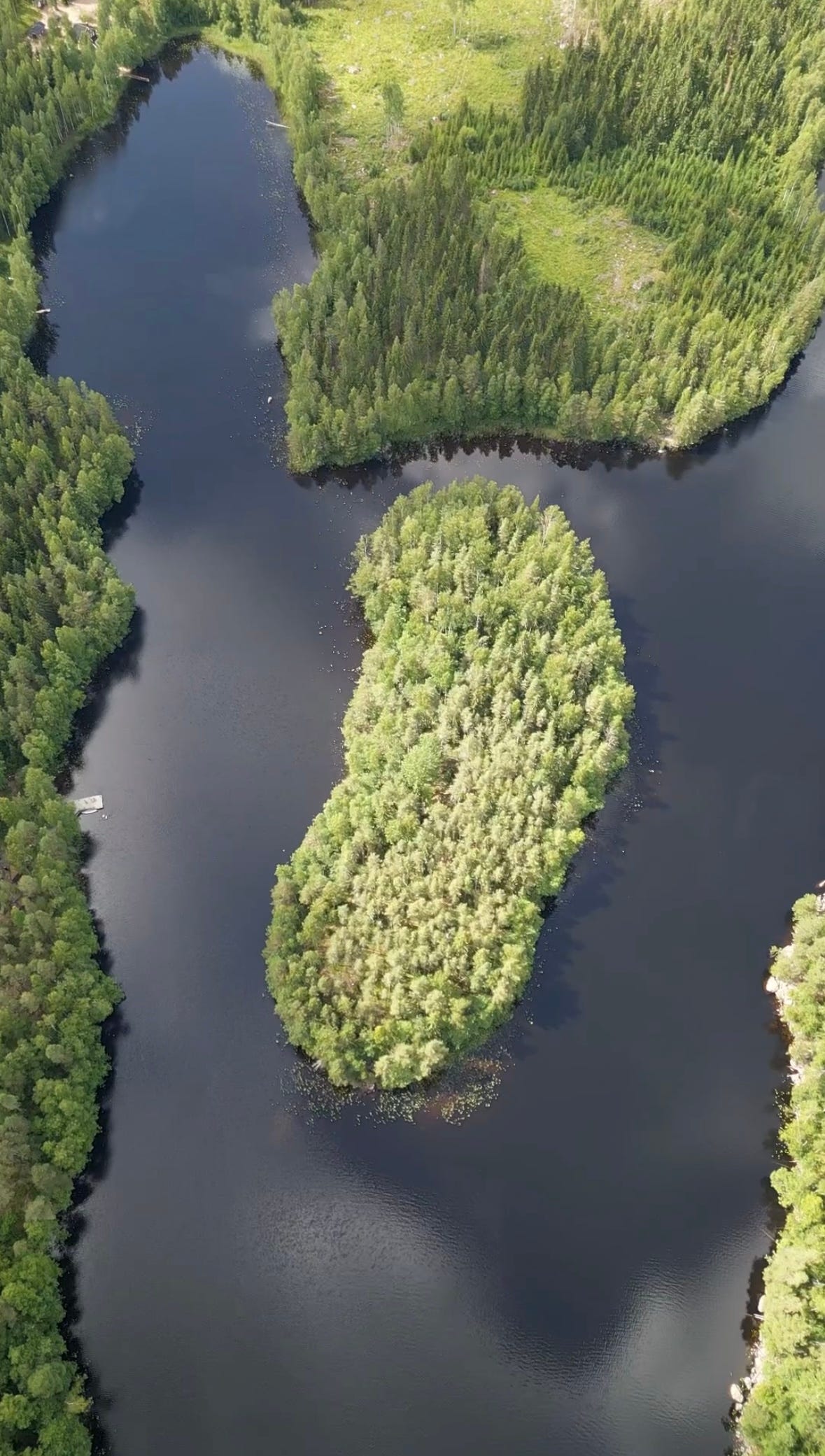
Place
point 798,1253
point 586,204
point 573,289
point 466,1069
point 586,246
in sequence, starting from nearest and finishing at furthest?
1. point 798,1253
2. point 466,1069
3. point 573,289
4. point 586,246
5. point 586,204

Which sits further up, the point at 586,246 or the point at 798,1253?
the point at 586,246

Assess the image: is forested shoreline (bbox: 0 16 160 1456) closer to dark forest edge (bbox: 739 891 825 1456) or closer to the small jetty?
the small jetty

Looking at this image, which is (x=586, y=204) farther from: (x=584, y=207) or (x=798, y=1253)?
(x=798, y=1253)

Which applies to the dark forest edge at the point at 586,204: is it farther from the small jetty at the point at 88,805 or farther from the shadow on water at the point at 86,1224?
the shadow on water at the point at 86,1224

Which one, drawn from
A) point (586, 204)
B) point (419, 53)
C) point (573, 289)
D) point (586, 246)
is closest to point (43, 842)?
point (573, 289)

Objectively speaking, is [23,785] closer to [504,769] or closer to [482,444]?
[504,769]

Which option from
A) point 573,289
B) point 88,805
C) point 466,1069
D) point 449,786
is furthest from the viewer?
point 573,289

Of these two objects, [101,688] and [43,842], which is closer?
[43,842]

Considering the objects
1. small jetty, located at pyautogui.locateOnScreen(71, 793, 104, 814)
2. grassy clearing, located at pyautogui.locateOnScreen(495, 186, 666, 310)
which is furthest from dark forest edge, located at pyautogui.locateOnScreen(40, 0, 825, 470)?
small jetty, located at pyautogui.locateOnScreen(71, 793, 104, 814)
